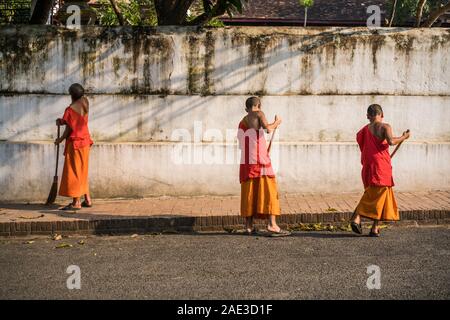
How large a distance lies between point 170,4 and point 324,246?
5.86m

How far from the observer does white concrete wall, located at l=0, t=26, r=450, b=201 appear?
1127 centimetres

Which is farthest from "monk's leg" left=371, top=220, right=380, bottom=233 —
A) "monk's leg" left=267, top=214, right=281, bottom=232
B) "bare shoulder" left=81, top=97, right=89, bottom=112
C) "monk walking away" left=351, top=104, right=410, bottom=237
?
"bare shoulder" left=81, top=97, right=89, bottom=112

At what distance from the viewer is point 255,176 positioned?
9359 mm

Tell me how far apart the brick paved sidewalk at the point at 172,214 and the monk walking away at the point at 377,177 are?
74 centimetres

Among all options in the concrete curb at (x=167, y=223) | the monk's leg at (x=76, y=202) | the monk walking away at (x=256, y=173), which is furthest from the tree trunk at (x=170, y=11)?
the concrete curb at (x=167, y=223)

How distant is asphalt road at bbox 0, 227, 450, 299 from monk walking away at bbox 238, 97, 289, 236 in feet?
1.13

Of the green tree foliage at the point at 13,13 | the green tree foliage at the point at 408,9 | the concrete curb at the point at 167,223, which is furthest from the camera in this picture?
the green tree foliage at the point at 408,9

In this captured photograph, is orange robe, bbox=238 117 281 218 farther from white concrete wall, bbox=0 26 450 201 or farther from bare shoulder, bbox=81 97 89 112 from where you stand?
bare shoulder, bbox=81 97 89 112

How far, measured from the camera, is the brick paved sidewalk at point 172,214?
31.5 ft

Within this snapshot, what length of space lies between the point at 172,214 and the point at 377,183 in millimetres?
2681

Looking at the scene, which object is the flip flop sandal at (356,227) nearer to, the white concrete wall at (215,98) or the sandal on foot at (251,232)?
the sandal on foot at (251,232)
